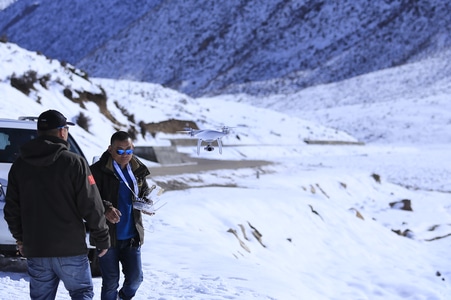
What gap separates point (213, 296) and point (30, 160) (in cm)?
374

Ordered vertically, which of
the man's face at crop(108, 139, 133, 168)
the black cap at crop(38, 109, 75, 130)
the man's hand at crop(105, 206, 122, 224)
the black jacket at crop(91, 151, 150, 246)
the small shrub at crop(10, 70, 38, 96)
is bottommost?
the man's hand at crop(105, 206, 122, 224)

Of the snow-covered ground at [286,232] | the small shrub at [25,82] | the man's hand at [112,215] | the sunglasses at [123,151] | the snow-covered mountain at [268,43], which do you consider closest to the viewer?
the man's hand at [112,215]

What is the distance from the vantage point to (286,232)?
13328 millimetres

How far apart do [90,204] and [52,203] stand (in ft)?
0.79

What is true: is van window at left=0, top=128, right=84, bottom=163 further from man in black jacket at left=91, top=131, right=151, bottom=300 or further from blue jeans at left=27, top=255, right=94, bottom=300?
blue jeans at left=27, top=255, right=94, bottom=300

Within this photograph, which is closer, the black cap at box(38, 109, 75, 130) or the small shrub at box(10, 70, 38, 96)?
the black cap at box(38, 109, 75, 130)

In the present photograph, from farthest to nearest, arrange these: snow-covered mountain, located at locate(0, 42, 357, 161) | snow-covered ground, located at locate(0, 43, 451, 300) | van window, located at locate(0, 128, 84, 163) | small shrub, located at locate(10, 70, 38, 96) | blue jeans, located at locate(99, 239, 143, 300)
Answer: small shrub, located at locate(10, 70, 38, 96) → snow-covered mountain, located at locate(0, 42, 357, 161) → snow-covered ground, located at locate(0, 43, 451, 300) → van window, located at locate(0, 128, 84, 163) → blue jeans, located at locate(99, 239, 143, 300)

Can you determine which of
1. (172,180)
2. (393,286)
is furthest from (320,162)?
(393,286)

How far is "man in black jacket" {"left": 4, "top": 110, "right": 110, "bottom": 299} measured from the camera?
4.00 meters

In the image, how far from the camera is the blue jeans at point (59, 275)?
13.5 feet

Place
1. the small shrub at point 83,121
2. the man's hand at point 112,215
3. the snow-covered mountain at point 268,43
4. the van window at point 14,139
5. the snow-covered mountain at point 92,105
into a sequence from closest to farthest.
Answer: the man's hand at point 112,215 → the van window at point 14,139 → the snow-covered mountain at point 92,105 → the small shrub at point 83,121 → the snow-covered mountain at point 268,43

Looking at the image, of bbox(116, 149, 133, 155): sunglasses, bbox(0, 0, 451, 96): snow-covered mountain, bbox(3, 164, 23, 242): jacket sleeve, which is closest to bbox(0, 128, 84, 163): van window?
bbox(116, 149, 133, 155): sunglasses

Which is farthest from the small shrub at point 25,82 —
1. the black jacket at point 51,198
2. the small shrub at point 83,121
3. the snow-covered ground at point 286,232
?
the black jacket at point 51,198

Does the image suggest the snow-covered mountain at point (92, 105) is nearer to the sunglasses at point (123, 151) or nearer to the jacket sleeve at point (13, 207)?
the sunglasses at point (123, 151)
